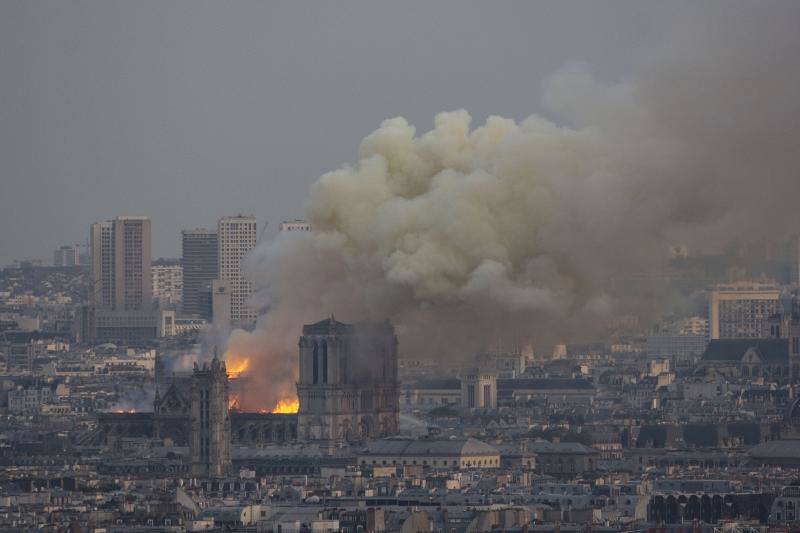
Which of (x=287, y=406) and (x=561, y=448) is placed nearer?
(x=561, y=448)

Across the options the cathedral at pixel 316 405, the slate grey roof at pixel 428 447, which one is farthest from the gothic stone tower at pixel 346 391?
the slate grey roof at pixel 428 447

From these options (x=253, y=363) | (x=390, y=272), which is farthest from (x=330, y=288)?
(x=253, y=363)

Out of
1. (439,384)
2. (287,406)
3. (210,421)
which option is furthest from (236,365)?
(439,384)

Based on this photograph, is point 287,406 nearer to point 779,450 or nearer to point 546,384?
point 779,450

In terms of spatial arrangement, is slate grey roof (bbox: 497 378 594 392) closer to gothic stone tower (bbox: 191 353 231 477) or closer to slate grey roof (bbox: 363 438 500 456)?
gothic stone tower (bbox: 191 353 231 477)

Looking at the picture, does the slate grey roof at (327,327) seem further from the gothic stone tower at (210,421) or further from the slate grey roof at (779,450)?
the slate grey roof at (779,450)

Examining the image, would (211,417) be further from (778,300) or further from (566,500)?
(778,300)
